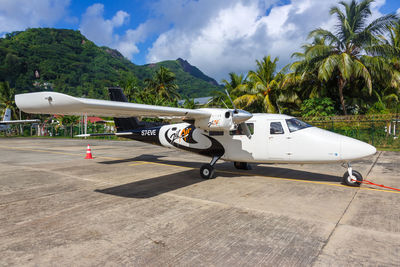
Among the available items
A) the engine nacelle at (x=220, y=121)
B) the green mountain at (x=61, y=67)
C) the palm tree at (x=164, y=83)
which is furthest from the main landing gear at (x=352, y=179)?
the green mountain at (x=61, y=67)

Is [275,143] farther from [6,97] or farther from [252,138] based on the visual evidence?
[6,97]

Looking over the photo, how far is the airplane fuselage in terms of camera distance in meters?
7.41

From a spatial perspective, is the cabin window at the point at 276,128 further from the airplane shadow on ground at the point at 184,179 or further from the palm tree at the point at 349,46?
the palm tree at the point at 349,46

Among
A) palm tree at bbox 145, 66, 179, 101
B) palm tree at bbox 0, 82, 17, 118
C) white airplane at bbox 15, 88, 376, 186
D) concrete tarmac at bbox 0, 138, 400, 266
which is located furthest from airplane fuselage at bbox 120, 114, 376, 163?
palm tree at bbox 0, 82, 17, 118

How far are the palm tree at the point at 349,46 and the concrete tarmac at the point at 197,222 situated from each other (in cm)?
1638

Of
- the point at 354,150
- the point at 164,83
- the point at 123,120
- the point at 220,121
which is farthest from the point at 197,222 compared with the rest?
the point at 164,83

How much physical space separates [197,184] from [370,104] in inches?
976

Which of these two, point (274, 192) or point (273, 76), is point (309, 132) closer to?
point (274, 192)

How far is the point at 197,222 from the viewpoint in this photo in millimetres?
4930

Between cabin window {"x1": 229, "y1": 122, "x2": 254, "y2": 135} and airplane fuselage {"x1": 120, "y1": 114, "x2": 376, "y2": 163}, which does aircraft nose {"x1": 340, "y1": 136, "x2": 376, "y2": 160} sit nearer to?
airplane fuselage {"x1": 120, "y1": 114, "x2": 376, "y2": 163}

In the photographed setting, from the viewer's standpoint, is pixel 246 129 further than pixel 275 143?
Yes

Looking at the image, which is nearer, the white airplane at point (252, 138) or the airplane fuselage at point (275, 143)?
the white airplane at point (252, 138)

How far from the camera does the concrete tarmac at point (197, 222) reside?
11.9ft

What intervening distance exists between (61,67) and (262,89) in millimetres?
129388
